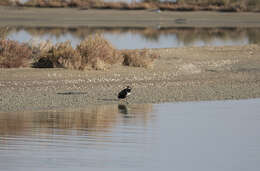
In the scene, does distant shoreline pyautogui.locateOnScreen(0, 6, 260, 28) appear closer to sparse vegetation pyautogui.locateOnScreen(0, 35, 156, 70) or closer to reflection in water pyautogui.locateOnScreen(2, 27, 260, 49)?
reflection in water pyautogui.locateOnScreen(2, 27, 260, 49)

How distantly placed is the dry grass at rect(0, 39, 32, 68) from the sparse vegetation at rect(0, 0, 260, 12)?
1510 inches

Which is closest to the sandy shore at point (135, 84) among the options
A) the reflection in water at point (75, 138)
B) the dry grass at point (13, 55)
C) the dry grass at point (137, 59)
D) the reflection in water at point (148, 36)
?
the dry grass at point (137, 59)

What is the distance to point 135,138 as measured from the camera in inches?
498

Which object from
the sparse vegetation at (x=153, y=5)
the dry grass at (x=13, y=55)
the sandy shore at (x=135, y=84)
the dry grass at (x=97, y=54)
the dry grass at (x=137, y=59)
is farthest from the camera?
the sparse vegetation at (x=153, y=5)

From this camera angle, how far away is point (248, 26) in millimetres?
51812

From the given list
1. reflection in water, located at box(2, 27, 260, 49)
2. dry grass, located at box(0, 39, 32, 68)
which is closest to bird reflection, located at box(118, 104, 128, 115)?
dry grass, located at box(0, 39, 32, 68)

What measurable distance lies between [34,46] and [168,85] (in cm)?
579

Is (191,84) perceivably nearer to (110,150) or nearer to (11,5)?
(110,150)

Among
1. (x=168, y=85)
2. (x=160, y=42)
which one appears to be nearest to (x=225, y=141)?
(x=168, y=85)

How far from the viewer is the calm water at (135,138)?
35.3 feet

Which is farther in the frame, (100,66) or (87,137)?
(100,66)

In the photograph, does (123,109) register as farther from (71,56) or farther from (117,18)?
(117,18)

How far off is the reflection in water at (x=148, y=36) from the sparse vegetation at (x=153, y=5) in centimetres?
1419

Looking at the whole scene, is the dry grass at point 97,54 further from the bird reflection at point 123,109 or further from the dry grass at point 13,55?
the bird reflection at point 123,109
